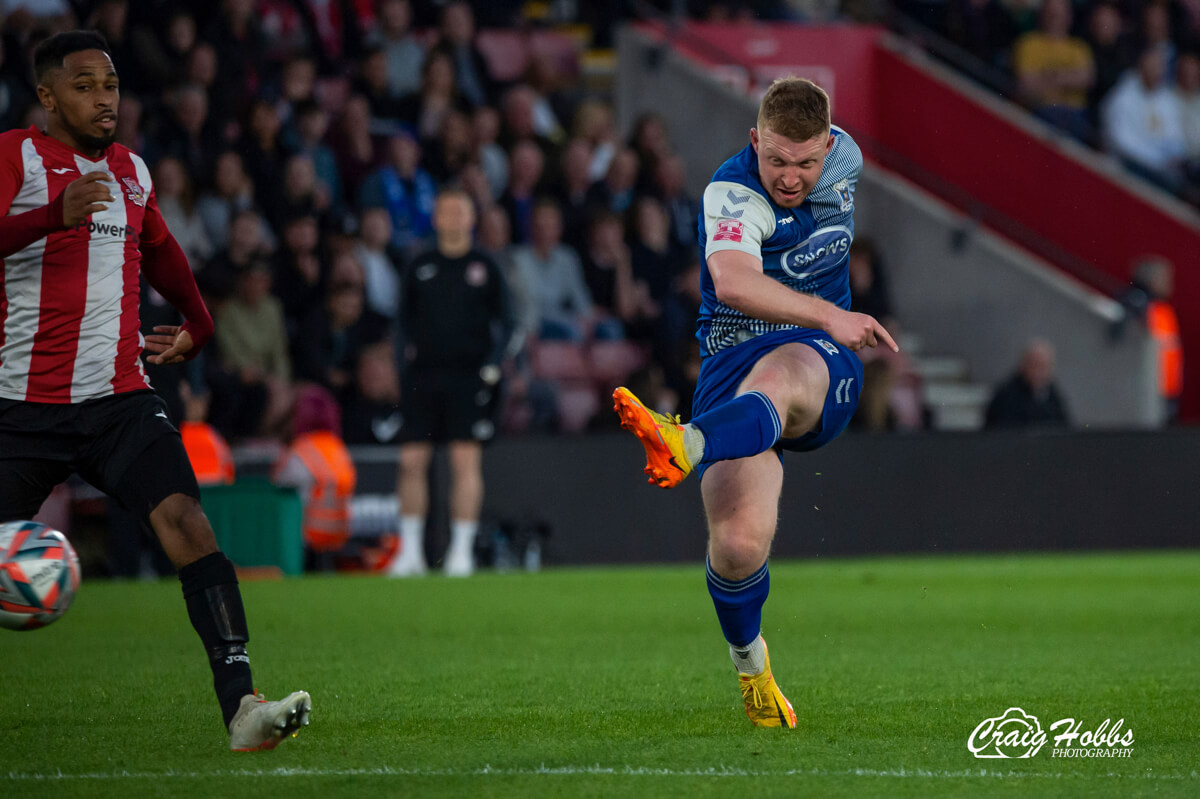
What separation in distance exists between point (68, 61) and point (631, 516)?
8.54 m

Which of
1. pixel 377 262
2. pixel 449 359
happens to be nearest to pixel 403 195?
pixel 377 262

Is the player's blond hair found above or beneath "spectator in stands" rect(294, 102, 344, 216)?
above

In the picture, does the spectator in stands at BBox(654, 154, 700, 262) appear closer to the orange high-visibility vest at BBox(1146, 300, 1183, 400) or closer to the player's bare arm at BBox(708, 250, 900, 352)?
the orange high-visibility vest at BBox(1146, 300, 1183, 400)

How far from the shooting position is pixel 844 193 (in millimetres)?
5391

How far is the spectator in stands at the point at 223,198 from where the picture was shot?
1334cm

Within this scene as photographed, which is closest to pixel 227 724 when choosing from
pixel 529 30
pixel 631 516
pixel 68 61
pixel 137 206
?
pixel 137 206

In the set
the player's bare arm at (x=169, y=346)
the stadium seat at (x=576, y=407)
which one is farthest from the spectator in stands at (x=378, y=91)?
the player's bare arm at (x=169, y=346)

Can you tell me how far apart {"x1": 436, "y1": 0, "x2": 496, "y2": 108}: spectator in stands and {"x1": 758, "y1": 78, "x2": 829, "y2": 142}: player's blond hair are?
10.5 meters

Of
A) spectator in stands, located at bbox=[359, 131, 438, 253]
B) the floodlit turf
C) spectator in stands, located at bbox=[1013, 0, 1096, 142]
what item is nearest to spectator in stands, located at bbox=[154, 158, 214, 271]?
spectator in stands, located at bbox=[359, 131, 438, 253]

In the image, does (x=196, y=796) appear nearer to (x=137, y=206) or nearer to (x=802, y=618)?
(x=137, y=206)

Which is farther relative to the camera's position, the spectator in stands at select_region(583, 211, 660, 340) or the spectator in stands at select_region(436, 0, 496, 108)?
the spectator in stands at select_region(436, 0, 496, 108)

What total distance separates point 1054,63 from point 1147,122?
1.21 m

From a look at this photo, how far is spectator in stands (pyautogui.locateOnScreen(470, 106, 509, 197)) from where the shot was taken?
14828 millimetres

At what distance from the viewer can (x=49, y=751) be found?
461 centimetres
